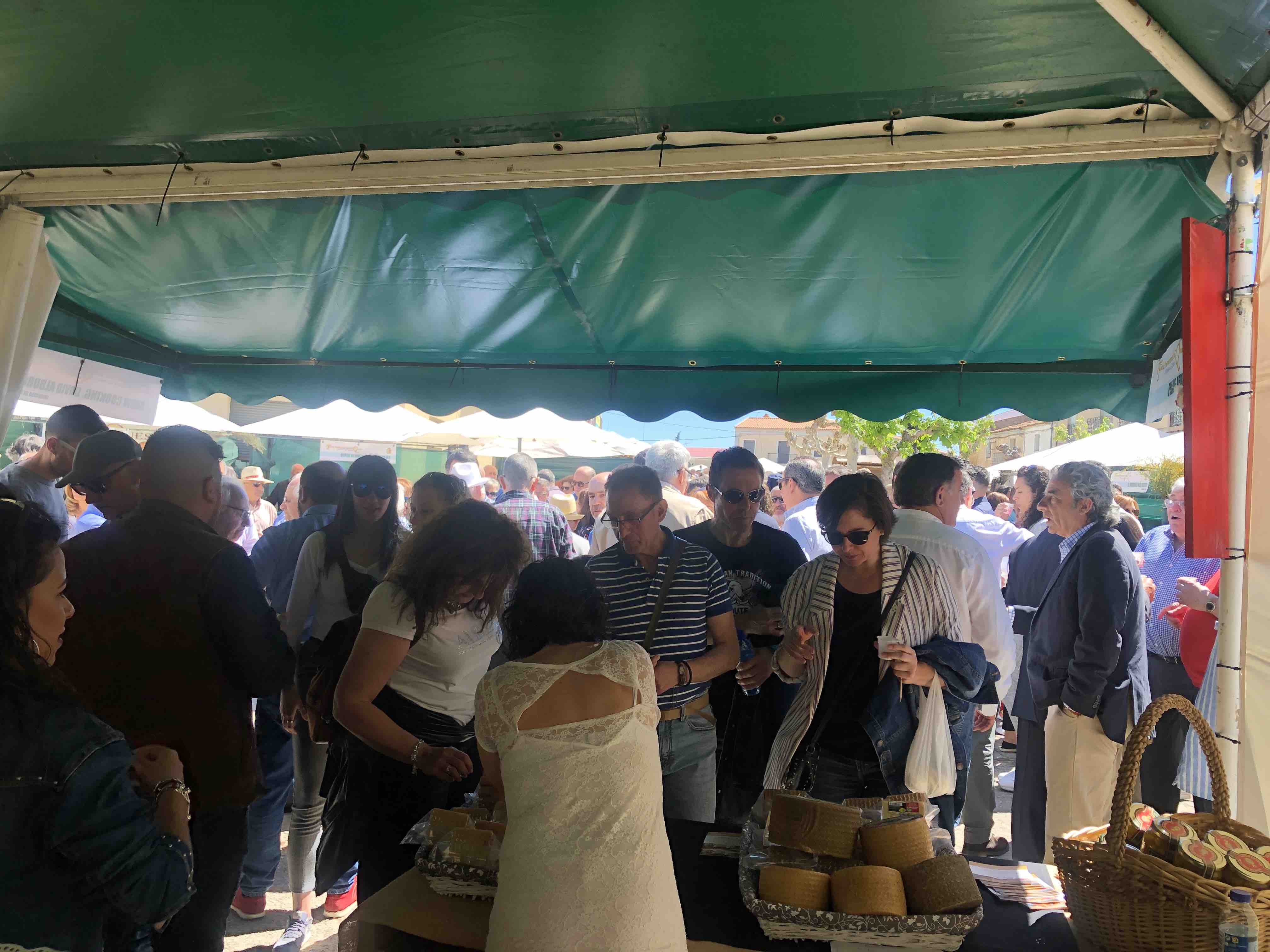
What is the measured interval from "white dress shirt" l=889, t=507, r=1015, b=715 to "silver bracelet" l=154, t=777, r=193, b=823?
7.40 feet

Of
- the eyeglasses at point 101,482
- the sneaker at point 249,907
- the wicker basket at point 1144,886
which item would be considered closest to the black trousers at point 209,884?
the eyeglasses at point 101,482

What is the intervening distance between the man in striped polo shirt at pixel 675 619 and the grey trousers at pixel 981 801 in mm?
2215

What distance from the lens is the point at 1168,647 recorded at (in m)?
4.27

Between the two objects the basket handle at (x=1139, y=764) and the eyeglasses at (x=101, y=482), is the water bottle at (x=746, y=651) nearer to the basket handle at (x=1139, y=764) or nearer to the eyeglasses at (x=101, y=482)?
the basket handle at (x=1139, y=764)

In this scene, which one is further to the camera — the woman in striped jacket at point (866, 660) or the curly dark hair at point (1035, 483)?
the curly dark hair at point (1035, 483)

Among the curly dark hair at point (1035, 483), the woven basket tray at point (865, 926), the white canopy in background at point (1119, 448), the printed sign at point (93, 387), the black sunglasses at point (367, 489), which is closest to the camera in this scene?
the woven basket tray at point (865, 926)

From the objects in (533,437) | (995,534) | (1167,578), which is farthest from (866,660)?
(533,437)

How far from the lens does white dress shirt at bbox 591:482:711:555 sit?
4.70 metres

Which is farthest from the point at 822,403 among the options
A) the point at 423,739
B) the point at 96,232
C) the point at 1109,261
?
the point at 96,232

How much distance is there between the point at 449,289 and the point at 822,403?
2261mm

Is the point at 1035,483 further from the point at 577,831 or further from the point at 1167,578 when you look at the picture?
the point at 577,831

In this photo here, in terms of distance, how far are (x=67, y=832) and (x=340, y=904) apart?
2.73 metres

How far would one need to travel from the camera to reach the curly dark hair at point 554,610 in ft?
5.64

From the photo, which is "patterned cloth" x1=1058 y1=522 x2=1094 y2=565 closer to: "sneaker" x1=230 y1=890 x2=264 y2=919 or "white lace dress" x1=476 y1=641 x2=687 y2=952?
"white lace dress" x1=476 y1=641 x2=687 y2=952
